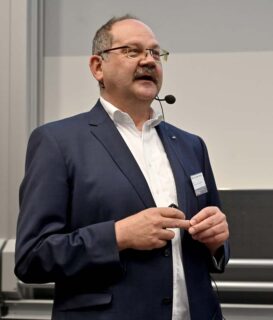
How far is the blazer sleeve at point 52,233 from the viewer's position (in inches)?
34.2

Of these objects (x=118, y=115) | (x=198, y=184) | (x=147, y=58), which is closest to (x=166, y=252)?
(x=198, y=184)

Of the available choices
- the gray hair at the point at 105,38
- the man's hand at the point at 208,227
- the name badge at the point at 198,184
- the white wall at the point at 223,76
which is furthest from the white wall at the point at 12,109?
the man's hand at the point at 208,227

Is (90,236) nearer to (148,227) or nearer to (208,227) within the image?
(148,227)

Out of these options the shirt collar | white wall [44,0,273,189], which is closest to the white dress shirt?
the shirt collar

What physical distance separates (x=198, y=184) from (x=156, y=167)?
113 millimetres

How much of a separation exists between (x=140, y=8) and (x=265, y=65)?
1.80 feet

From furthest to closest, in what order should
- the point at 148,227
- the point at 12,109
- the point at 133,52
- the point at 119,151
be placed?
the point at 12,109 < the point at 133,52 < the point at 119,151 < the point at 148,227

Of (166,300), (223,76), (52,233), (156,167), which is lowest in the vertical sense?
(166,300)

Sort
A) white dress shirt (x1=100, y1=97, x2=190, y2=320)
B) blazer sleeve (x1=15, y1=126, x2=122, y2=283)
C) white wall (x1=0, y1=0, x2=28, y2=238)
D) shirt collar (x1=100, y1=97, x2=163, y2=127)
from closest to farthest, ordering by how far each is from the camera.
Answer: blazer sleeve (x1=15, y1=126, x2=122, y2=283) < white dress shirt (x1=100, y1=97, x2=190, y2=320) < shirt collar (x1=100, y1=97, x2=163, y2=127) < white wall (x1=0, y1=0, x2=28, y2=238)

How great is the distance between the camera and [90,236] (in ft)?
2.90

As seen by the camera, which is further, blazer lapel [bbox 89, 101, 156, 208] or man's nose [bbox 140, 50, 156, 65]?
man's nose [bbox 140, 50, 156, 65]

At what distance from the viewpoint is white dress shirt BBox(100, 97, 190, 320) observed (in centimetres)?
97

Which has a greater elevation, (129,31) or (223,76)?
(129,31)

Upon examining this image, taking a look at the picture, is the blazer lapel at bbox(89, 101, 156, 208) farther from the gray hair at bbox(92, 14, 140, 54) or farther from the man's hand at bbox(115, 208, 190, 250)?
the gray hair at bbox(92, 14, 140, 54)
